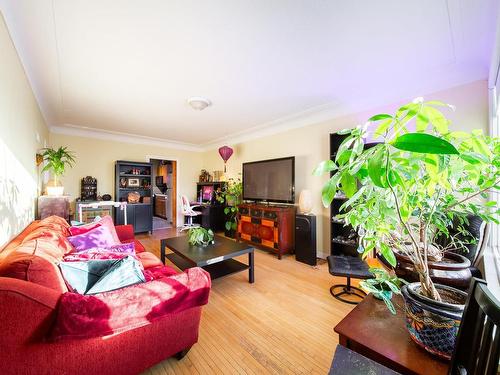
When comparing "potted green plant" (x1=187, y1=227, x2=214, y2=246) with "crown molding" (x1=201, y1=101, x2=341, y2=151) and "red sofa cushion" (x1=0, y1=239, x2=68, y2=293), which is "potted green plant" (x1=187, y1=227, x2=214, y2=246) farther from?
"crown molding" (x1=201, y1=101, x2=341, y2=151)

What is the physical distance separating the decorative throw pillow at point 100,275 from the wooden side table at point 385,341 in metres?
1.14

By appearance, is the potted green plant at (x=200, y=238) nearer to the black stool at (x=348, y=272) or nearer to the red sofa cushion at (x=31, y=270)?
the black stool at (x=348, y=272)

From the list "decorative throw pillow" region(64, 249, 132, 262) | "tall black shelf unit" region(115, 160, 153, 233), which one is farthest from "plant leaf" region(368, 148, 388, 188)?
"tall black shelf unit" region(115, 160, 153, 233)

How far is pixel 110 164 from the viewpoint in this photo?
5129mm

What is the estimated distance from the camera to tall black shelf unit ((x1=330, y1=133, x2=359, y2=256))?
3.22 meters

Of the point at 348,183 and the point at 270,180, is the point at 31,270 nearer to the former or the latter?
the point at 348,183

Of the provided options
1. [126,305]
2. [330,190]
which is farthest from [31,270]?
[330,190]

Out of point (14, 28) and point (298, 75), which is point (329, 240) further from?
point (14, 28)

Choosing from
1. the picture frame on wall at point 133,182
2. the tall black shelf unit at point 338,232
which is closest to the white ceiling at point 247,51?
the tall black shelf unit at point 338,232

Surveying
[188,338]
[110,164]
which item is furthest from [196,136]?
[188,338]

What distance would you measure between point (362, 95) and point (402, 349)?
3.11 m

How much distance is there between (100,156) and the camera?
196 inches

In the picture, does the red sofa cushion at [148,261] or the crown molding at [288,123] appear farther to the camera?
the crown molding at [288,123]

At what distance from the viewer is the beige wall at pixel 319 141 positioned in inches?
93.4
